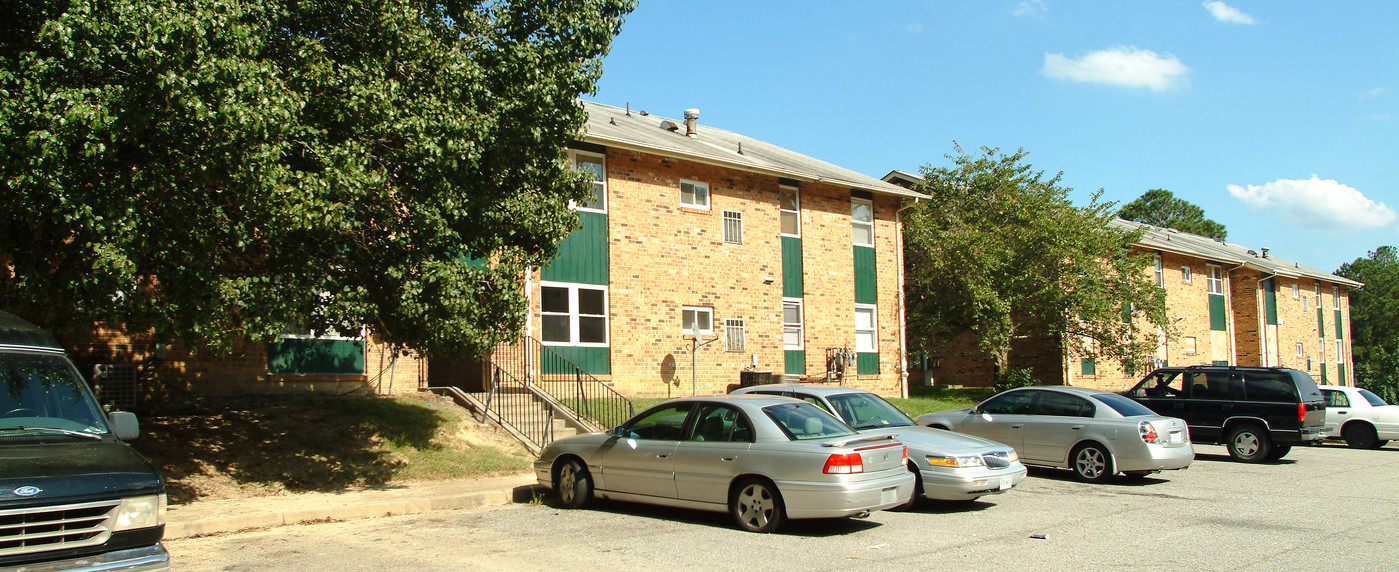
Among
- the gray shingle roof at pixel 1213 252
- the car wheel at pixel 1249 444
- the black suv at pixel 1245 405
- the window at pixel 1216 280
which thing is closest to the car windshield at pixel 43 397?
the black suv at pixel 1245 405

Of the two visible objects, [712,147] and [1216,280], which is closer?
[712,147]

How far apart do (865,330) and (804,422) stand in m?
15.6

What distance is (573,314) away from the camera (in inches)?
755

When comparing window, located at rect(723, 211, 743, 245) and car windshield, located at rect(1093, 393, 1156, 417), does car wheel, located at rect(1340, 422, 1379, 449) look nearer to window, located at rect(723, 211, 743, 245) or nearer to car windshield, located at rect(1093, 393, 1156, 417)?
car windshield, located at rect(1093, 393, 1156, 417)

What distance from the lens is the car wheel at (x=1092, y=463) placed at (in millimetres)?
13016

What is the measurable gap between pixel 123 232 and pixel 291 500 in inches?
155

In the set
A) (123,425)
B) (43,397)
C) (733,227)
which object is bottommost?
(123,425)

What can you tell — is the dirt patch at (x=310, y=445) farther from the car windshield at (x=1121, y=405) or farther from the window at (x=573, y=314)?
the car windshield at (x=1121, y=405)

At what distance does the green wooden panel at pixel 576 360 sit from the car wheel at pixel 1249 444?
1172 cm

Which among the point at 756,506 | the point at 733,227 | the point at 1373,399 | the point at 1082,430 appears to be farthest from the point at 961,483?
the point at 1373,399

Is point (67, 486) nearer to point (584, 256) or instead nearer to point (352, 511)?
point (352, 511)

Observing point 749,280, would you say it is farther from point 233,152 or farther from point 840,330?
point 233,152

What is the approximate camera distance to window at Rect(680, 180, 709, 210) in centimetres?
2122

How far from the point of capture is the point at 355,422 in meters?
14.0
